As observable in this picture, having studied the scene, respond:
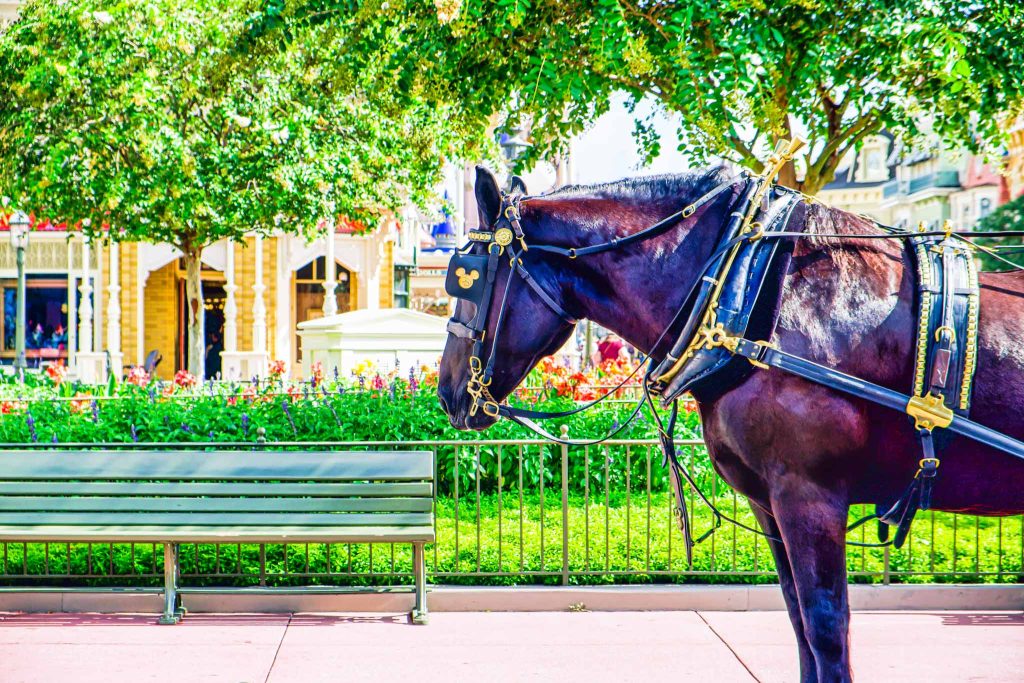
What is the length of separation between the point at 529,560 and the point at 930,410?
4.39m

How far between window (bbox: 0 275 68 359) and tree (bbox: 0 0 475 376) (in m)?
12.5

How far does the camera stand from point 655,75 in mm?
10180

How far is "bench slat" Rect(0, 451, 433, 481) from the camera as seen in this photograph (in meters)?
6.41

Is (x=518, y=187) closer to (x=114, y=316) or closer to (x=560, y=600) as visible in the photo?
(x=560, y=600)

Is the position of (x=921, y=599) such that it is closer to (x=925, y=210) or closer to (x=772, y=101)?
(x=772, y=101)

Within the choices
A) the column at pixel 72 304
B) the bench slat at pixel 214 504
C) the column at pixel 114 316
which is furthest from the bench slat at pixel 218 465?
the column at pixel 72 304

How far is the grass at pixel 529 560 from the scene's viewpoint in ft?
21.8

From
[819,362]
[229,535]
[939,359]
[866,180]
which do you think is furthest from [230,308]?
[866,180]

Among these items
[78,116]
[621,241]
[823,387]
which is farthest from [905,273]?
[78,116]

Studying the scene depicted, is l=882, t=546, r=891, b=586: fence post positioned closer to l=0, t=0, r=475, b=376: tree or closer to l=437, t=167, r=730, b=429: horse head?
l=437, t=167, r=730, b=429: horse head

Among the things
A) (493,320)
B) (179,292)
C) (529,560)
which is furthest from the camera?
(179,292)

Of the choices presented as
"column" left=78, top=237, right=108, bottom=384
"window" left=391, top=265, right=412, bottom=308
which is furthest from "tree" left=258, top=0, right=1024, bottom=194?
"window" left=391, top=265, right=412, bottom=308

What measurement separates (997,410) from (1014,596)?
13.1 ft

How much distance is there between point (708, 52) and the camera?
8633 millimetres
